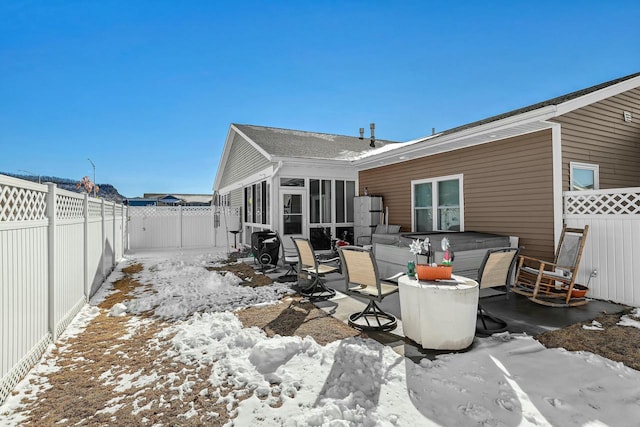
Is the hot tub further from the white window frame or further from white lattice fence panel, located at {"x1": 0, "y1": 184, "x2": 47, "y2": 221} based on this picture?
→ white lattice fence panel, located at {"x1": 0, "y1": 184, "x2": 47, "y2": 221}

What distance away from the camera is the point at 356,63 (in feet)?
37.2

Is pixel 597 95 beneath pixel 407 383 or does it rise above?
above

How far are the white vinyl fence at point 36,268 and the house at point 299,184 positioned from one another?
4832 mm

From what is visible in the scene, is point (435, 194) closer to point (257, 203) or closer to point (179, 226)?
point (257, 203)

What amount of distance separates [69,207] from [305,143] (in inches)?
307

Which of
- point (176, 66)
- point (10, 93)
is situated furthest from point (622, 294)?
point (10, 93)

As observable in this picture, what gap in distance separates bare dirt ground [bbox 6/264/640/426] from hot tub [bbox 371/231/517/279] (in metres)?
1.88

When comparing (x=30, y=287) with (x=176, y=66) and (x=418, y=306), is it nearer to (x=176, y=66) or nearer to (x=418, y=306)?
(x=418, y=306)

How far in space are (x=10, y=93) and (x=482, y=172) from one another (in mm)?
23034

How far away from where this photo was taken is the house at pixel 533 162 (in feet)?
17.6

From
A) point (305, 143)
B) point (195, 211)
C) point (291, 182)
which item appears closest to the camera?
point (291, 182)

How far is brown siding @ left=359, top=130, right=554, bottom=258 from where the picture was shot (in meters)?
5.49

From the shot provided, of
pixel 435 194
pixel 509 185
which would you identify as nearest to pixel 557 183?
pixel 509 185

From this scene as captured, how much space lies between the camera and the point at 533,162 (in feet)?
18.5
